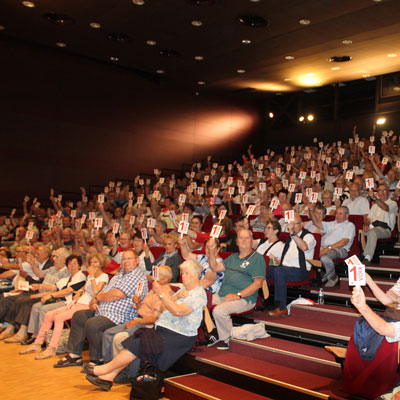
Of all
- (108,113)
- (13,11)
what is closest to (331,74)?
(108,113)

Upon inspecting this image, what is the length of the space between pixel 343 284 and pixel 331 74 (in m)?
8.13

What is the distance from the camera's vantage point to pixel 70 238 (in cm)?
786

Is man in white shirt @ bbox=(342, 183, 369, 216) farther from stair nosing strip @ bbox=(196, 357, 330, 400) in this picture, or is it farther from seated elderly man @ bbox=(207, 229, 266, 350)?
stair nosing strip @ bbox=(196, 357, 330, 400)

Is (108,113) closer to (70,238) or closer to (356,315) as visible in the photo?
(70,238)

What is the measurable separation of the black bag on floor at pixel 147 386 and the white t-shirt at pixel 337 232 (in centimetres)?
290

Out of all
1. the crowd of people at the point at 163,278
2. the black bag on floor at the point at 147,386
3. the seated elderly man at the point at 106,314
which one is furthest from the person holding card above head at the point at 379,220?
the black bag on floor at the point at 147,386

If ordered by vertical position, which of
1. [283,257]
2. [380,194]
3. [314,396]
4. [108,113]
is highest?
[108,113]

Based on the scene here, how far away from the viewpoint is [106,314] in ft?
15.6

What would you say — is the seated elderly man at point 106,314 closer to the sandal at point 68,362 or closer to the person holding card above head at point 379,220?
the sandal at point 68,362

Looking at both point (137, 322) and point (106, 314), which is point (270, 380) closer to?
point (137, 322)

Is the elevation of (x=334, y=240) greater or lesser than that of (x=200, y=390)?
greater

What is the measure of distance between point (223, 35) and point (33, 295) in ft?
20.5

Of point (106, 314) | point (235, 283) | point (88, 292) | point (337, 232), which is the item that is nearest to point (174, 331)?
point (235, 283)

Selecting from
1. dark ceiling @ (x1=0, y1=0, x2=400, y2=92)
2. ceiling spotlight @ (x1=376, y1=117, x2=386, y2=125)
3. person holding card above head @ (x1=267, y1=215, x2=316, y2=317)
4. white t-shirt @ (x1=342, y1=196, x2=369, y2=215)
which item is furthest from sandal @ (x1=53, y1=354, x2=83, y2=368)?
ceiling spotlight @ (x1=376, y1=117, x2=386, y2=125)
